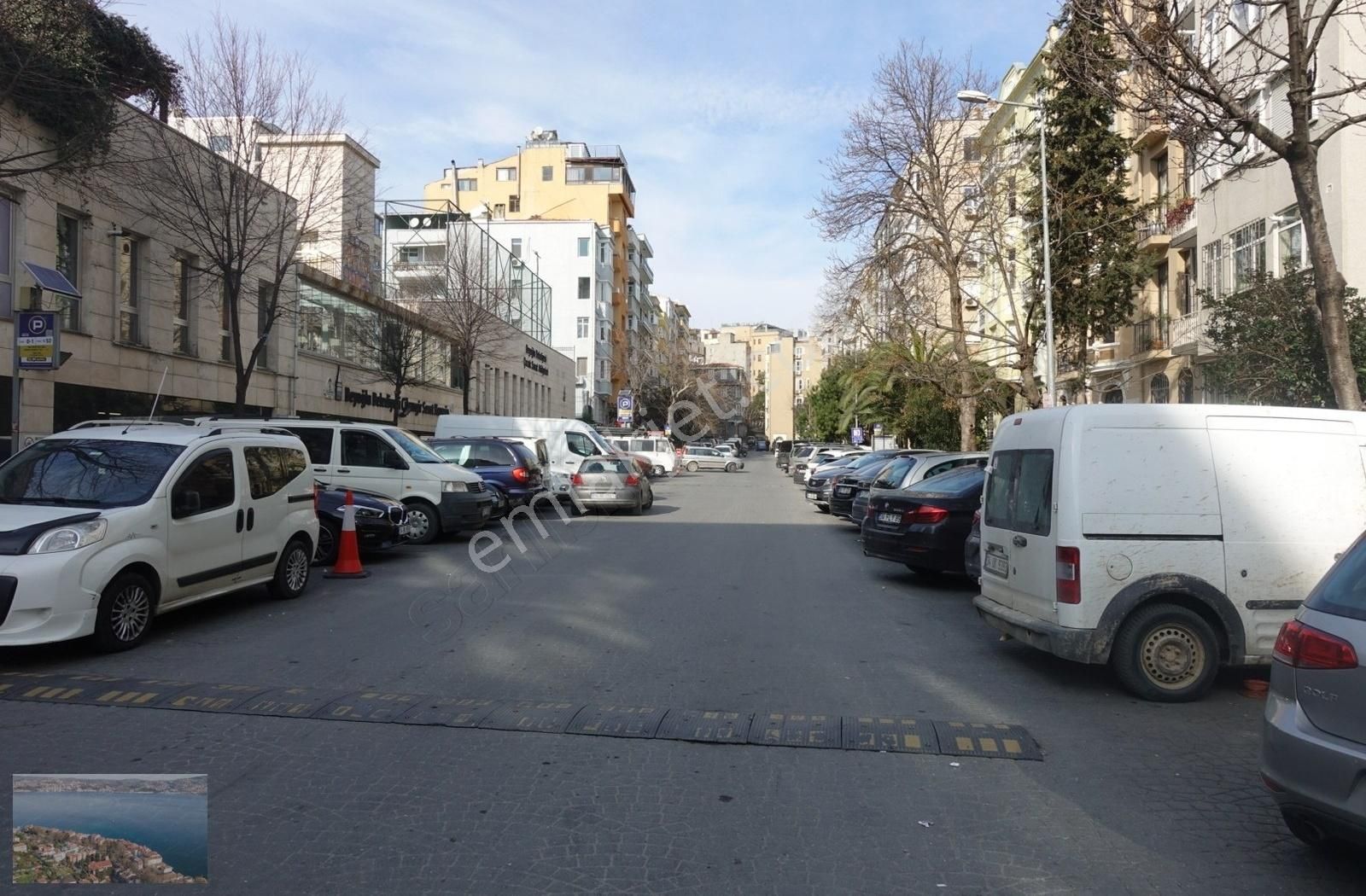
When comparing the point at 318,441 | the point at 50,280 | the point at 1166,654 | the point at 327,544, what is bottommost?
the point at 1166,654

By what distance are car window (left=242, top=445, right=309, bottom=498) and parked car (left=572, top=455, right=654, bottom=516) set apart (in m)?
11.9

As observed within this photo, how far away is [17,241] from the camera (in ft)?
55.8

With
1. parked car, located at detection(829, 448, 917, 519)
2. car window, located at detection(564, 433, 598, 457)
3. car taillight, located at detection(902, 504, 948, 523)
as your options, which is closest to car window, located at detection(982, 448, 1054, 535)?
car taillight, located at detection(902, 504, 948, 523)

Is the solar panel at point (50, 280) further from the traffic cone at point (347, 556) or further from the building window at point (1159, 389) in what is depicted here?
the building window at point (1159, 389)

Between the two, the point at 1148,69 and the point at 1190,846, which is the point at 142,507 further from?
the point at 1148,69

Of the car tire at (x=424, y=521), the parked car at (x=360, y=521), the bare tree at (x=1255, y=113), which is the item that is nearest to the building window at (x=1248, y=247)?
the bare tree at (x=1255, y=113)

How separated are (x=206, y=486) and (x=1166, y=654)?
8.28 meters

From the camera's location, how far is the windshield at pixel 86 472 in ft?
27.6

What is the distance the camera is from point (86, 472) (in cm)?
868

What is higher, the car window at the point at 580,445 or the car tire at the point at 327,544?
Result: the car window at the point at 580,445

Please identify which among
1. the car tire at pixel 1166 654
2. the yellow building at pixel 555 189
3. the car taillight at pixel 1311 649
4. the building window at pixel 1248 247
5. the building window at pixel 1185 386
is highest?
the yellow building at pixel 555 189

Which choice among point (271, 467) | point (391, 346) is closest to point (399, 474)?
point (271, 467)

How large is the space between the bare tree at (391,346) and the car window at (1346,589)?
31.3m

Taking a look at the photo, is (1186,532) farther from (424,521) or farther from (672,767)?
(424,521)
